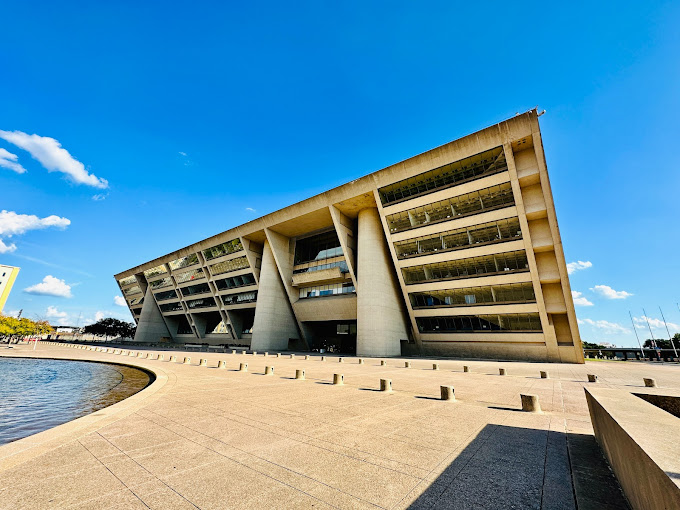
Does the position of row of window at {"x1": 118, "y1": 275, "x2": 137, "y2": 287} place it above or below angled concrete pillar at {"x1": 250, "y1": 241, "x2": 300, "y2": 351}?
above

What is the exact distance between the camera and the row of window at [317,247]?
42.5 m

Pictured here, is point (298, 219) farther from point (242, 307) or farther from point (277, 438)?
point (277, 438)

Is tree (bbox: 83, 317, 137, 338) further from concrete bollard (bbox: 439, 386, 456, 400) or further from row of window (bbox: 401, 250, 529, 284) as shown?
concrete bollard (bbox: 439, 386, 456, 400)

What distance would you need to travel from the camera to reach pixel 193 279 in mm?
56094

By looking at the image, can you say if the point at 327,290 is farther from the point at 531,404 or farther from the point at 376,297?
the point at 531,404

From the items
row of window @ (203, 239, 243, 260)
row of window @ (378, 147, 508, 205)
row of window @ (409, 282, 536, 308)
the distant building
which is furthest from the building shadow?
the distant building

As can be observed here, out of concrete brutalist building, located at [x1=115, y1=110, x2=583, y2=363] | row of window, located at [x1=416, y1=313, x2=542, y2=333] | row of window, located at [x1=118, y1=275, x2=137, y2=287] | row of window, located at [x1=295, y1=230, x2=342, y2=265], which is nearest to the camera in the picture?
concrete brutalist building, located at [x1=115, y1=110, x2=583, y2=363]

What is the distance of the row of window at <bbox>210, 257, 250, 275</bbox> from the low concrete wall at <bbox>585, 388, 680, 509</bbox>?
46858 mm

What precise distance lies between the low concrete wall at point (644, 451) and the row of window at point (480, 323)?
2851 cm

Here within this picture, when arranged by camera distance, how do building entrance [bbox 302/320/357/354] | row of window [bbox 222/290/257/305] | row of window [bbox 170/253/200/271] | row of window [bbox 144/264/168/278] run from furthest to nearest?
row of window [bbox 144/264/168/278] < row of window [bbox 170/253/200/271] < row of window [bbox 222/290/257/305] < building entrance [bbox 302/320/357/354]

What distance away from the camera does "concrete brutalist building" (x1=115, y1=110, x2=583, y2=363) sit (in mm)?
28297

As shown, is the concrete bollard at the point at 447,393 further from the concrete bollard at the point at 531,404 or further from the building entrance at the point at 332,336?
the building entrance at the point at 332,336

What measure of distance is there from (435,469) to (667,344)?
106209mm

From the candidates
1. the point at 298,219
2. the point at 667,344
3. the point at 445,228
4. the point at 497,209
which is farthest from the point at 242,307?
the point at 667,344
